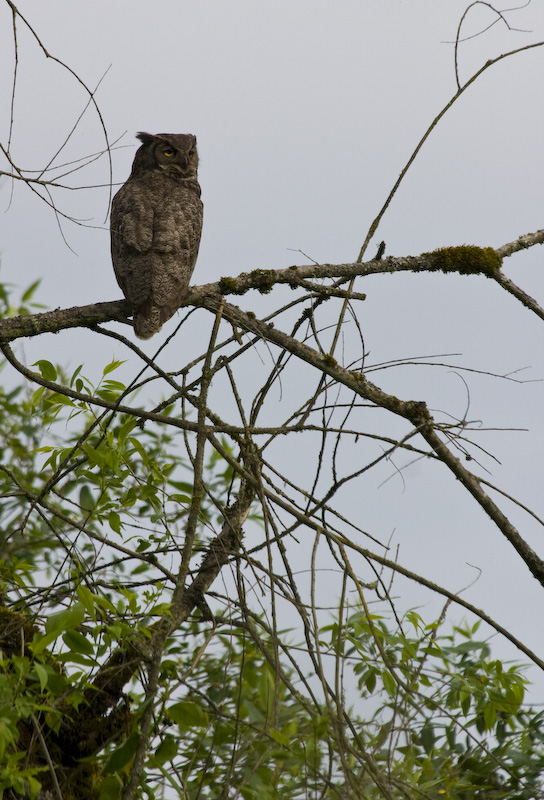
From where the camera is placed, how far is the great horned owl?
3895mm

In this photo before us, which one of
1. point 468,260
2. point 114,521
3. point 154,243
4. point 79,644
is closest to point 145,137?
point 154,243

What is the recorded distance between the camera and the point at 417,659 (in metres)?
2.55

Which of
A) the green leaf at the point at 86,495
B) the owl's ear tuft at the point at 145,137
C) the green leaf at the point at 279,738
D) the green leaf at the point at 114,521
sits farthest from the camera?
the owl's ear tuft at the point at 145,137

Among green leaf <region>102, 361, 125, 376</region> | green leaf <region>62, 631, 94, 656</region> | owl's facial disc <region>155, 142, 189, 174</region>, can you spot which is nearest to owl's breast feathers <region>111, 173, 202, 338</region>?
owl's facial disc <region>155, 142, 189, 174</region>

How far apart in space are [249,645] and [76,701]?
1.12 meters

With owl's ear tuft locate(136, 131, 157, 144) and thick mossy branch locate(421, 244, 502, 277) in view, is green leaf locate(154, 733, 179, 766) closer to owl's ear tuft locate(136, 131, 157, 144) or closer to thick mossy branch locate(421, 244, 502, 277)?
thick mossy branch locate(421, 244, 502, 277)

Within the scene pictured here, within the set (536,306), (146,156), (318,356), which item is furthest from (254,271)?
(146,156)

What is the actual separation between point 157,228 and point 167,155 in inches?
46.6

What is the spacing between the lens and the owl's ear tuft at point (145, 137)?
17.8ft

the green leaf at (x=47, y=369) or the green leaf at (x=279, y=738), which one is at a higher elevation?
the green leaf at (x=47, y=369)

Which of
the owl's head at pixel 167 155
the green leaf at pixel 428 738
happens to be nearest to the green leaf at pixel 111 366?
the green leaf at pixel 428 738

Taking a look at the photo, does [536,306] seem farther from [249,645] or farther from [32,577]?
[32,577]

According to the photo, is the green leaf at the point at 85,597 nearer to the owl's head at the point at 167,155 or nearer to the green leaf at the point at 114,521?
the green leaf at the point at 114,521

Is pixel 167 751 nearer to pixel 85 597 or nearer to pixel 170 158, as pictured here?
pixel 85 597
